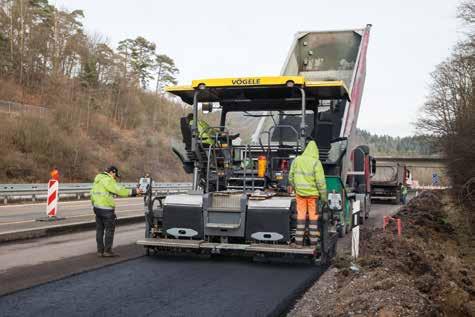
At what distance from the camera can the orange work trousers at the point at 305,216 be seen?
6.49m

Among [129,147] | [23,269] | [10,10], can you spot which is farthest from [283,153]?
[10,10]

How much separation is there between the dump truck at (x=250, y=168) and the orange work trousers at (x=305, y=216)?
12 cm

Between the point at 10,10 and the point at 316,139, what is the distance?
38.3 meters

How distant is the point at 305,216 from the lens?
259 inches

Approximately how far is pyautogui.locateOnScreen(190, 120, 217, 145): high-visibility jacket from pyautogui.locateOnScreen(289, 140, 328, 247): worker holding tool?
4.84ft

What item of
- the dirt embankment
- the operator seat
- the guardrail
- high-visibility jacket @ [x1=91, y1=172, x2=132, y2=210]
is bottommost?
the dirt embankment

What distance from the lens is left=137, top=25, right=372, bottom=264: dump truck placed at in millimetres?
6668

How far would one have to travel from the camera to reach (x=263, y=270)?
21.2 feet

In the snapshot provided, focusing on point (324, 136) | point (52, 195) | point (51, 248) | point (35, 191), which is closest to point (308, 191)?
point (324, 136)

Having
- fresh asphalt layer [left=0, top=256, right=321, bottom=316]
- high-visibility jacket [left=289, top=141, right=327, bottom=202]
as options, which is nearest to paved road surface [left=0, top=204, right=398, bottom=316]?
fresh asphalt layer [left=0, top=256, right=321, bottom=316]

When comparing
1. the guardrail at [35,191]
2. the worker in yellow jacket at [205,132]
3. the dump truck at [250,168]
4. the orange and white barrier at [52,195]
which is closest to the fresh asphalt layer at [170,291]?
the dump truck at [250,168]

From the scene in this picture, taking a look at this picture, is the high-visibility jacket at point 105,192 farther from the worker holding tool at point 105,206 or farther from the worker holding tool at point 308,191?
the worker holding tool at point 308,191

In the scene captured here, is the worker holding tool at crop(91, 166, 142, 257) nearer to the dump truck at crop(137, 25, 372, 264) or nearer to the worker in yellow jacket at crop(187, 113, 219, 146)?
the dump truck at crop(137, 25, 372, 264)

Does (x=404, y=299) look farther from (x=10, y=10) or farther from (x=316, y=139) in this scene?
(x=10, y=10)
